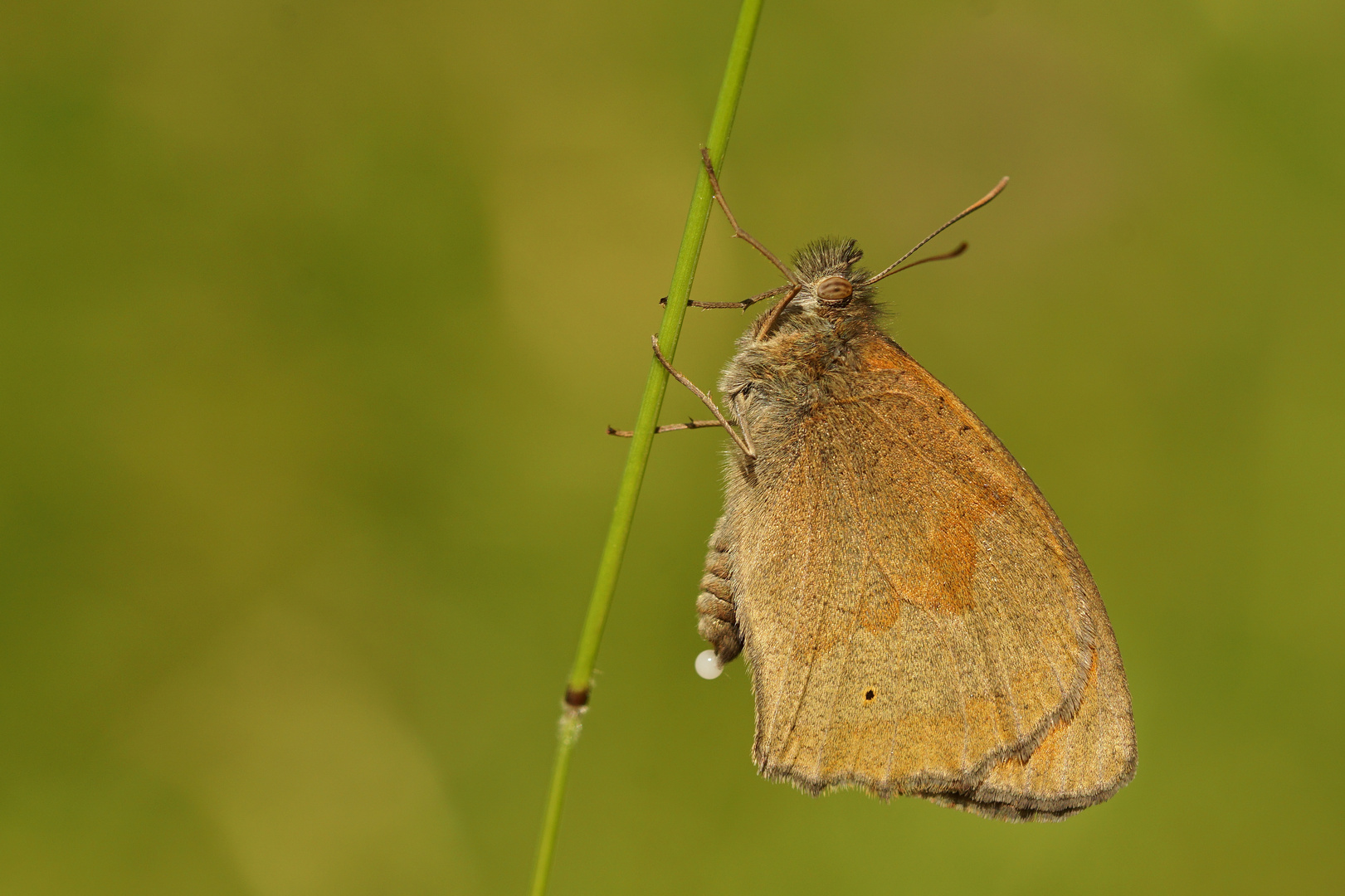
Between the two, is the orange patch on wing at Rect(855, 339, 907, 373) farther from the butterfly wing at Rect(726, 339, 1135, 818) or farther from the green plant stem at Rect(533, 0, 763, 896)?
the green plant stem at Rect(533, 0, 763, 896)

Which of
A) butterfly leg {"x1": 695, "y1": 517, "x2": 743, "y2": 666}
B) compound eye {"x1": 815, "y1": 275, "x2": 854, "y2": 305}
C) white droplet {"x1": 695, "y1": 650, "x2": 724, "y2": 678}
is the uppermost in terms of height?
compound eye {"x1": 815, "y1": 275, "x2": 854, "y2": 305}

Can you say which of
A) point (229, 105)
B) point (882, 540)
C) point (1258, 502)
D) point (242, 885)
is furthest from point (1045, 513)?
point (229, 105)

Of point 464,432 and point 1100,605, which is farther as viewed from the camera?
point 464,432

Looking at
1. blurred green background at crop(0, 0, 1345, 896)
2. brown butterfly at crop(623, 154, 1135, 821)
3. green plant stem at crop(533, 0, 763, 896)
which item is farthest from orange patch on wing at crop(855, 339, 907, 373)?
blurred green background at crop(0, 0, 1345, 896)

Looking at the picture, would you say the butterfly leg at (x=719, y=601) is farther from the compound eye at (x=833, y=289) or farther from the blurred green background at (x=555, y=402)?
the blurred green background at (x=555, y=402)

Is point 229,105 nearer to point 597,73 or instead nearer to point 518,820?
point 597,73

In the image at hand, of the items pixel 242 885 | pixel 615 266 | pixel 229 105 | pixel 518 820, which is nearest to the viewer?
pixel 242 885
